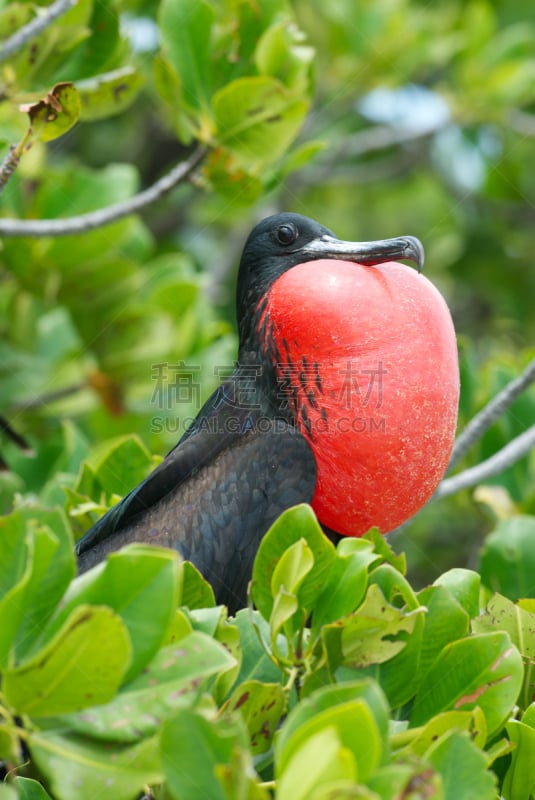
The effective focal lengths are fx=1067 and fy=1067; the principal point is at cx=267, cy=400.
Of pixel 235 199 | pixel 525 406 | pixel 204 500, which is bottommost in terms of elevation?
pixel 525 406

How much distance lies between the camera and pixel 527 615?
1495 mm

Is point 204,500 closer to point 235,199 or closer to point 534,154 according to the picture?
point 235,199

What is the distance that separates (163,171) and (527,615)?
3561 millimetres

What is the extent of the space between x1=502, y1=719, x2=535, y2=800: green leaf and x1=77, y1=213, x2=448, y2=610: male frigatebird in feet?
2.03

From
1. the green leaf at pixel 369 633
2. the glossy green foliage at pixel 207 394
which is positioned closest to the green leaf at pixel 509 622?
the glossy green foliage at pixel 207 394

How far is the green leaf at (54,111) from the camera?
1728 mm

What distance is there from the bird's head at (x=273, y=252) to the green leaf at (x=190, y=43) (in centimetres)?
39

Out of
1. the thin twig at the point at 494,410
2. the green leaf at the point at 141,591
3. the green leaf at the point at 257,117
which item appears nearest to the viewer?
the green leaf at the point at 141,591

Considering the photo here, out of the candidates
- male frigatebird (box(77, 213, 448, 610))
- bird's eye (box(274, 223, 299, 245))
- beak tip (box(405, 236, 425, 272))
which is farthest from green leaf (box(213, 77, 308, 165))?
beak tip (box(405, 236, 425, 272))

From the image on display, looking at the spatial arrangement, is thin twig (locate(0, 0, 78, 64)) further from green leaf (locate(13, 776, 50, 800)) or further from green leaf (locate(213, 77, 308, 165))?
green leaf (locate(13, 776, 50, 800))

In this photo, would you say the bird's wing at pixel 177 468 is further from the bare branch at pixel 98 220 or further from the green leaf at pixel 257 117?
the green leaf at pixel 257 117

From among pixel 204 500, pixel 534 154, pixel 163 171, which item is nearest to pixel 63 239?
pixel 204 500

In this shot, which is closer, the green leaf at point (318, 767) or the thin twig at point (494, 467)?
the green leaf at point (318, 767)

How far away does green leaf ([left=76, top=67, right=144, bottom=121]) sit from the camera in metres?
2.32
